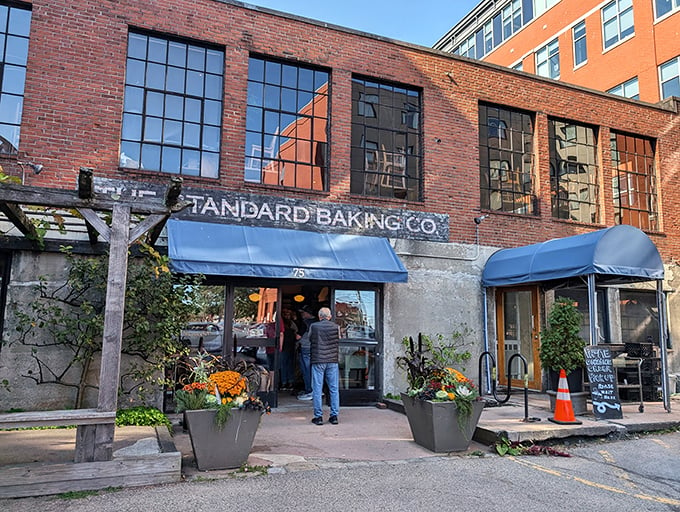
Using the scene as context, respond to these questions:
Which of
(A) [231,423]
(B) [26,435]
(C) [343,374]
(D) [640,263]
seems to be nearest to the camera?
(A) [231,423]

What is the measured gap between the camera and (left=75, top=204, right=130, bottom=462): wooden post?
499cm

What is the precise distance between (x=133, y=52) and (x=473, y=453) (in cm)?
816

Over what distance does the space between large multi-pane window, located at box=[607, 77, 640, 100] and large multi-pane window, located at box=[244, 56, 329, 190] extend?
15.3 meters

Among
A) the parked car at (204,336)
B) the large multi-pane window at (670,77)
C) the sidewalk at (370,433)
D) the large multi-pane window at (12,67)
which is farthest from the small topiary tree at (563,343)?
the large multi-pane window at (670,77)

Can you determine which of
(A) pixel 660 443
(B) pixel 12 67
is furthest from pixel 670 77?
(B) pixel 12 67

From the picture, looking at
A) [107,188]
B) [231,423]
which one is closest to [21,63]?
[107,188]

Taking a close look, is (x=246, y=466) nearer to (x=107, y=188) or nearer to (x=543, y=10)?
(x=107, y=188)

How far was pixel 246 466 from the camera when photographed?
5523mm

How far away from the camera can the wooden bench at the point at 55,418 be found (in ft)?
15.3

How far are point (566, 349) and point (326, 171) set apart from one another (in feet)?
16.9

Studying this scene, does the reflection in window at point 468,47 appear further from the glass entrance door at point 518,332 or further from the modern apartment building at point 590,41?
the glass entrance door at point 518,332

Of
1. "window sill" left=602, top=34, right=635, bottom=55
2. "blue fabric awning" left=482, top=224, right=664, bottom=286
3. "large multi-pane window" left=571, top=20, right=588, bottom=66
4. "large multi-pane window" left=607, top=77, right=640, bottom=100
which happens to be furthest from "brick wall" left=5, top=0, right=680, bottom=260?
"large multi-pane window" left=571, top=20, right=588, bottom=66

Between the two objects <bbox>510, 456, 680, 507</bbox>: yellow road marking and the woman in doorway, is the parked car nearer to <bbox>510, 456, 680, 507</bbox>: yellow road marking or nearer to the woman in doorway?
the woman in doorway

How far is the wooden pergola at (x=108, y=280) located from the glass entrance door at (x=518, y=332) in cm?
781
